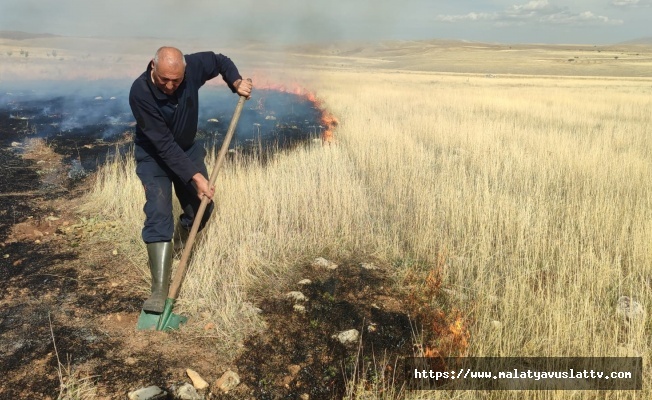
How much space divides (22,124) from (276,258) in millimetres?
9282

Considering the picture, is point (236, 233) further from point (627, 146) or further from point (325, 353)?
point (627, 146)

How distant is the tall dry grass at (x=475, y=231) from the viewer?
296 cm

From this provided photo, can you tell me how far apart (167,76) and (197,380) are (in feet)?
6.78

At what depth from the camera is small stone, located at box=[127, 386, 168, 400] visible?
2.40 meters

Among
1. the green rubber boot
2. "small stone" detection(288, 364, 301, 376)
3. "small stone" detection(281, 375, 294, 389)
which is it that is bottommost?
"small stone" detection(281, 375, 294, 389)

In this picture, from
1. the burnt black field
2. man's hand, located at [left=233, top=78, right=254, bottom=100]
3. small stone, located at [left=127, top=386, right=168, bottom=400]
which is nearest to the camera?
small stone, located at [left=127, top=386, right=168, bottom=400]

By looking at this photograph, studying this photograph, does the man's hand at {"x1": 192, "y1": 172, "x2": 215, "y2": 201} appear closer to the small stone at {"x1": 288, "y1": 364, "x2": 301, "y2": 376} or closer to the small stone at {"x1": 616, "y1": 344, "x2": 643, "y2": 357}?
the small stone at {"x1": 288, "y1": 364, "x2": 301, "y2": 376}

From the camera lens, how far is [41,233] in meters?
4.71

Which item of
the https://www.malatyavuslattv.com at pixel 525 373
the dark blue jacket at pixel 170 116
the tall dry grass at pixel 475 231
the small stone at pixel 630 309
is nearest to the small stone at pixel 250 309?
the tall dry grass at pixel 475 231

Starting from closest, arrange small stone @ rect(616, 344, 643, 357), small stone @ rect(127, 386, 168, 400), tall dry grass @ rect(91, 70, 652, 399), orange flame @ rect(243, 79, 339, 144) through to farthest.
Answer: small stone @ rect(127, 386, 168, 400), small stone @ rect(616, 344, 643, 357), tall dry grass @ rect(91, 70, 652, 399), orange flame @ rect(243, 79, 339, 144)

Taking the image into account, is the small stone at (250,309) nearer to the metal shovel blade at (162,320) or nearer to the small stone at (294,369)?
the metal shovel blade at (162,320)

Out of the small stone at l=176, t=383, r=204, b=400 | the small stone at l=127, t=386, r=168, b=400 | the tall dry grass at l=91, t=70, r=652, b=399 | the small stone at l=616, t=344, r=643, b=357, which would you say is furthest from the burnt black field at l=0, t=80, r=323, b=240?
the small stone at l=616, t=344, r=643, b=357

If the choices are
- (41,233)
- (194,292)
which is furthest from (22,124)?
(194,292)

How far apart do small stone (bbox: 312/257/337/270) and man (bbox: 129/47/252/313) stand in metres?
1.12
